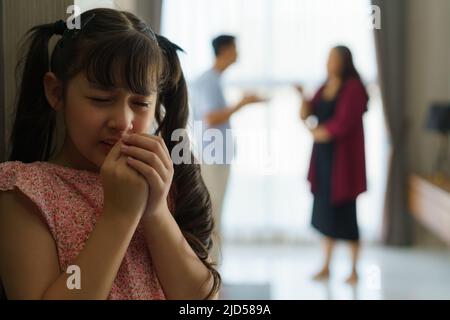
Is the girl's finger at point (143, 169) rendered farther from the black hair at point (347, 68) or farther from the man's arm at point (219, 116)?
the black hair at point (347, 68)

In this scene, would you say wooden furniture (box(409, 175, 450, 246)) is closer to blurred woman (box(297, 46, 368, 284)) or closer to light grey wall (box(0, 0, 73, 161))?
blurred woman (box(297, 46, 368, 284))

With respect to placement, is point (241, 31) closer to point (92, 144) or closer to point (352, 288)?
point (352, 288)

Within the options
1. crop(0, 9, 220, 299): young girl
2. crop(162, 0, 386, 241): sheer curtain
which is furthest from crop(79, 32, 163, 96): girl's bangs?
crop(162, 0, 386, 241): sheer curtain

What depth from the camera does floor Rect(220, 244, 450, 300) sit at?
1486 mm

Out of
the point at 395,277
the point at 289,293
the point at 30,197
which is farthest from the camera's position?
the point at 395,277

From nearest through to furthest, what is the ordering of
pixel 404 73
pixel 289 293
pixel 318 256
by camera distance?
pixel 289 293 → pixel 404 73 → pixel 318 256

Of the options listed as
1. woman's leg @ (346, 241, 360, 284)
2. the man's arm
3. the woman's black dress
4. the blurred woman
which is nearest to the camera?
the man's arm

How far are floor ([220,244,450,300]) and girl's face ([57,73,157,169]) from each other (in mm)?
933

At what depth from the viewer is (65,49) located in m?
0.37

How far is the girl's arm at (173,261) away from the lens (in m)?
0.36

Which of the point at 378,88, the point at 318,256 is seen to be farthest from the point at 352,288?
the point at 378,88

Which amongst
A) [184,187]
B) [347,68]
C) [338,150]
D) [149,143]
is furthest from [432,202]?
[149,143]

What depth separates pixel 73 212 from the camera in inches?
14.9

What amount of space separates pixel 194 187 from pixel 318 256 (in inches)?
64.8
